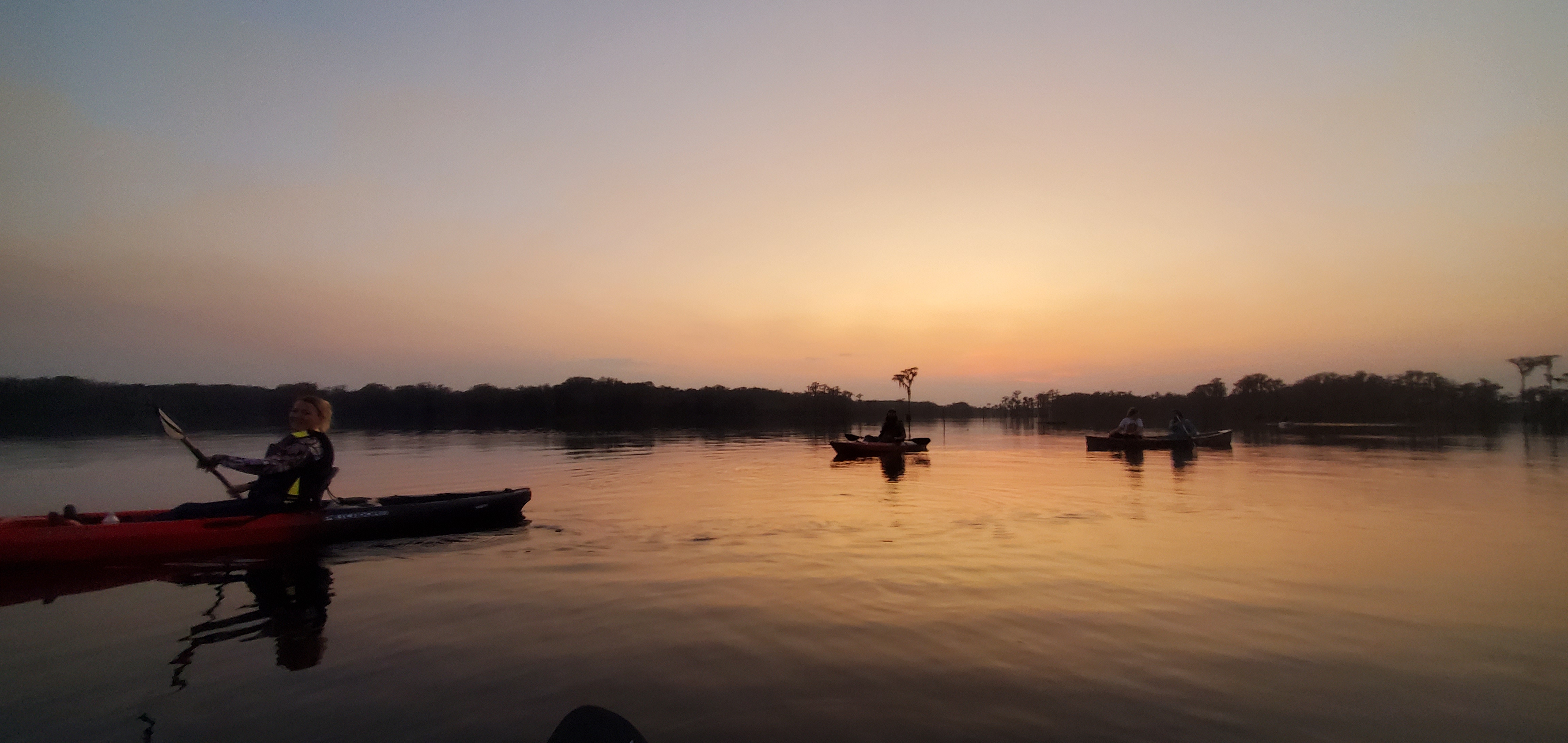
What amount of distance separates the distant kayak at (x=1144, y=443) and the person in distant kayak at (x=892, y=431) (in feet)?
32.9

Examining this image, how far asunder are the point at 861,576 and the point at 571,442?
37502 millimetres

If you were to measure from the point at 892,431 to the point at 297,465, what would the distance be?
847 inches

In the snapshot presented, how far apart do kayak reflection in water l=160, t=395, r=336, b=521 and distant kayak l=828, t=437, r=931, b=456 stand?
19.0 meters

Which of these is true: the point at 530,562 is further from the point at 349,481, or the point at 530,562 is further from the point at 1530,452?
the point at 1530,452

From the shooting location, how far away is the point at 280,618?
7043mm

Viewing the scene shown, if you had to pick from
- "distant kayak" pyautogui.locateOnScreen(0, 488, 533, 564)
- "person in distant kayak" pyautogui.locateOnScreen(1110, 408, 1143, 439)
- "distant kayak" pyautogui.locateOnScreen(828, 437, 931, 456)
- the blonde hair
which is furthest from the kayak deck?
the blonde hair

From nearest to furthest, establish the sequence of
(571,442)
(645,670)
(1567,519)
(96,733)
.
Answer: (96,733), (645,670), (1567,519), (571,442)

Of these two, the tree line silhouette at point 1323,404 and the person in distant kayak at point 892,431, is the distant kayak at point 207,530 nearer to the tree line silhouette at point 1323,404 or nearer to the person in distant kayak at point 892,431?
the person in distant kayak at point 892,431

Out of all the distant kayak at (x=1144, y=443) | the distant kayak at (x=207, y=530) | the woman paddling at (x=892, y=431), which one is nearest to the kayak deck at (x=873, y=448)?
the woman paddling at (x=892, y=431)

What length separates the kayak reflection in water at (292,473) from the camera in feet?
31.6

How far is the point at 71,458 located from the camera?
95.7 ft

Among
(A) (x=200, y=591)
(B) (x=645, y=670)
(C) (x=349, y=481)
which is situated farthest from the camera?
(C) (x=349, y=481)

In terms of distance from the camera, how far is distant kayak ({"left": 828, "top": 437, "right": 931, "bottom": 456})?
91.0 ft

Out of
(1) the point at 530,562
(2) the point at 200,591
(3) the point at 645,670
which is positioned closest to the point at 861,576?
(3) the point at 645,670
